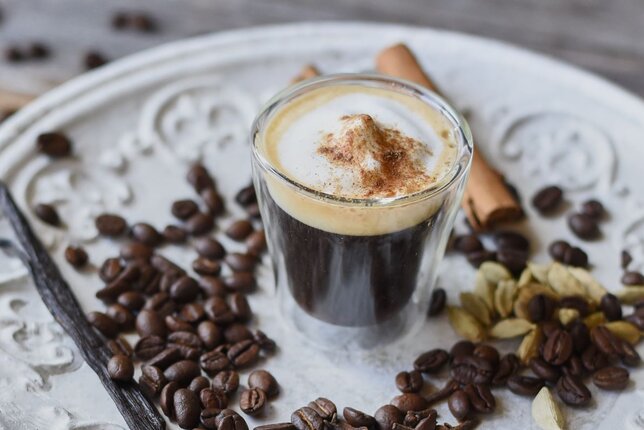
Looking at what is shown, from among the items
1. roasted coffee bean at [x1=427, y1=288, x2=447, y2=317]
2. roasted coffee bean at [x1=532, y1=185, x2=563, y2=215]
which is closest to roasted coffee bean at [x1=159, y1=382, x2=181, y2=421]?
roasted coffee bean at [x1=427, y1=288, x2=447, y2=317]

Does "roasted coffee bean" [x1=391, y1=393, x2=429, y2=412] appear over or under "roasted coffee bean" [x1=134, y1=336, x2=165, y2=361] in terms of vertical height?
under

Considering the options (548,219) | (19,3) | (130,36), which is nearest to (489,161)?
(548,219)

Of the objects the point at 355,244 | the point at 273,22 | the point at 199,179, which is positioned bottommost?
the point at 273,22

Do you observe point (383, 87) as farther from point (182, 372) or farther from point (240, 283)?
point (182, 372)

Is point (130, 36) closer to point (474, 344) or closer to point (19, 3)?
point (19, 3)

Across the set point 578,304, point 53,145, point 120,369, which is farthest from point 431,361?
point 53,145

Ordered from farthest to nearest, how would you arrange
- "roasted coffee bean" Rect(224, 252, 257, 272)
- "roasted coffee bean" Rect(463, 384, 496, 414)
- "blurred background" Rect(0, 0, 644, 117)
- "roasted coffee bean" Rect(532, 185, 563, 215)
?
1. "blurred background" Rect(0, 0, 644, 117)
2. "roasted coffee bean" Rect(532, 185, 563, 215)
3. "roasted coffee bean" Rect(224, 252, 257, 272)
4. "roasted coffee bean" Rect(463, 384, 496, 414)

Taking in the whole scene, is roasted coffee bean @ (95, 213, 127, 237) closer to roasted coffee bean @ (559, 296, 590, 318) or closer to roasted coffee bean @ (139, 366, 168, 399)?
roasted coffee bean @ (139, 366, 168, 399)
